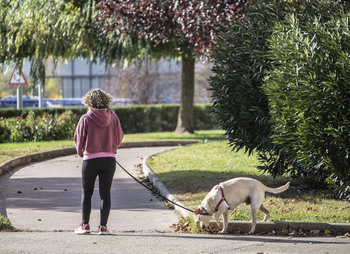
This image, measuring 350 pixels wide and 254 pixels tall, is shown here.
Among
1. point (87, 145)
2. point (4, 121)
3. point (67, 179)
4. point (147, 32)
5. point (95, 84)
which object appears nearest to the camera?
point (87, 145)

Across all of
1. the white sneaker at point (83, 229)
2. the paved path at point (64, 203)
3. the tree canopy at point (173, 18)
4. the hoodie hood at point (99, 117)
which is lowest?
the paved path at point (64, 203)

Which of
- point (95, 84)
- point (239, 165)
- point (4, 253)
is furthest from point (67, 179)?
point (95, 84)

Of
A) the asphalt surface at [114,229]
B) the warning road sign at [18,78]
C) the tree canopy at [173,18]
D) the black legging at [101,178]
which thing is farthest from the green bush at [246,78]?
the warning road sign at [18,78]

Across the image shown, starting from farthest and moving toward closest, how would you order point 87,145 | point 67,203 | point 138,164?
point 138,164 → point 67,203 → point 87,145

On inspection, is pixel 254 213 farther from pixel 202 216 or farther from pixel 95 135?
pixel 95 135

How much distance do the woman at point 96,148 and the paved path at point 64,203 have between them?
0.66m

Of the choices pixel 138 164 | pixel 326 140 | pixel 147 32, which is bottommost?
pixel 138 164

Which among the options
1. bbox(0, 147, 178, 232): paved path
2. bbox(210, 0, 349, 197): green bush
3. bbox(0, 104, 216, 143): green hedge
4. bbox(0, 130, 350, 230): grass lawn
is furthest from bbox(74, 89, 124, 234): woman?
bbox(0, 104, 216, 143): green hedge

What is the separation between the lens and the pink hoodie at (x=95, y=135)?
290 inches

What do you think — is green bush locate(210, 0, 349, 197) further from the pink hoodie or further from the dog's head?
the pink hoodie

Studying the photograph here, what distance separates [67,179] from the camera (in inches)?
523

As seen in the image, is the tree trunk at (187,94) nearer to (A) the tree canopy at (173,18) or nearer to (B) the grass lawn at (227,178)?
(A) the tree canopy at (173,18)

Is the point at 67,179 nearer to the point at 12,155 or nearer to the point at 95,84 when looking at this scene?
the point at 12,155

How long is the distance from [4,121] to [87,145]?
15.5 meters
